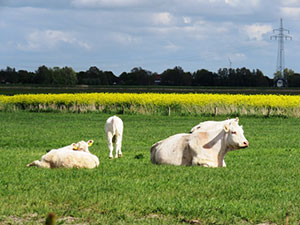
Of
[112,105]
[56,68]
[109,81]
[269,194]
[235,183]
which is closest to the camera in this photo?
[269,194]

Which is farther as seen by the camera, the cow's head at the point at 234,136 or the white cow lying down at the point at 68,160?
the cow's head at the point at 234,136

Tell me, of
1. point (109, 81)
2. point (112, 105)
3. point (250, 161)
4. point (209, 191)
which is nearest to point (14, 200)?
point (209, 191)

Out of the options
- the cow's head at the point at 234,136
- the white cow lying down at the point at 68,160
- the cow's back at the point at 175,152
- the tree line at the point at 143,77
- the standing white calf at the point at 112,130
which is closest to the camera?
the white cow lying down at the point at 68,160

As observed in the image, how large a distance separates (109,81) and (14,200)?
6777 inches

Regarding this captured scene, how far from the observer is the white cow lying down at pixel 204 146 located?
45.3 ft

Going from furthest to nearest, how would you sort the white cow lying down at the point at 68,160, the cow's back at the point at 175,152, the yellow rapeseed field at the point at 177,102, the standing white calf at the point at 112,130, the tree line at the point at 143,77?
the tree line at the point at 143,77 < the yellow rapeseed field at the point at 177,102 < the standing white calf at the point at 112,130 < the cow's back at the point at 175,152 < the white cow lying down at the point at 68,160

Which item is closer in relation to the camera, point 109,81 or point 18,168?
point 18,168

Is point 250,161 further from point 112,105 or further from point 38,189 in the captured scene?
point 112,105

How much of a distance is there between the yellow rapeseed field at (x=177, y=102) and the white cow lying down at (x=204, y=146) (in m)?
30.9

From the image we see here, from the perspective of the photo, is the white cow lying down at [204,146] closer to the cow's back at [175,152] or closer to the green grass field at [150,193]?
the cow's back at [175,152]

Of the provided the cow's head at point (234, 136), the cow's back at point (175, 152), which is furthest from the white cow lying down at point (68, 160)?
the cow's head at point (234, 136)

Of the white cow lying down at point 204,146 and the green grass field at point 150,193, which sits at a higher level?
the white cow lying down at point 204,146

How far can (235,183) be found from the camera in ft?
38.5

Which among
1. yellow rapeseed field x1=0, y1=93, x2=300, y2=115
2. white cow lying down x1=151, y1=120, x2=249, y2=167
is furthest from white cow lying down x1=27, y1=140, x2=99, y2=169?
yellow rapeseed field x1=0, y1=93, x2=300, y2=115
